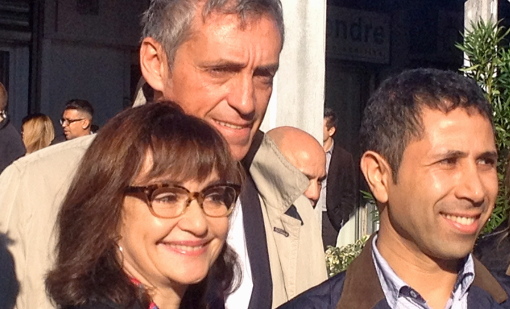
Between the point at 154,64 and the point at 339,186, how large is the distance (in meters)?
6.79

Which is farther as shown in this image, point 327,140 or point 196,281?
point 327,140

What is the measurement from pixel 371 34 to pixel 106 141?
10589 mm

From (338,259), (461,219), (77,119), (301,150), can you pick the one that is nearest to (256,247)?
(461,219)

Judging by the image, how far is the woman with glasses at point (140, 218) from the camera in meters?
2.54

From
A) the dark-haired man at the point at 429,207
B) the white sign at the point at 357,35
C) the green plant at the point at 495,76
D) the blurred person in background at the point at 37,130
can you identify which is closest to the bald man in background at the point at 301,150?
the green plant at the point at 495,76

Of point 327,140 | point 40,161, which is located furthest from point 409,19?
point 40,161

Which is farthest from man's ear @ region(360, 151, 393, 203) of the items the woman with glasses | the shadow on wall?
the shadow on wall

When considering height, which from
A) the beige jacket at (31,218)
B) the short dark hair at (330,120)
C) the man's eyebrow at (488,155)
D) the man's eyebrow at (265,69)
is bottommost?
the beige jacket at (31,218)

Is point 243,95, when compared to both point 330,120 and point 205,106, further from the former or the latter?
point 330,120

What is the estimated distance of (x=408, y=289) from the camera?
290 centimetres

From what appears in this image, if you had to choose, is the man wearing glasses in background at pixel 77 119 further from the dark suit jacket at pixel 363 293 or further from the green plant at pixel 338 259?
the dark suit jacket at pixel 363 293

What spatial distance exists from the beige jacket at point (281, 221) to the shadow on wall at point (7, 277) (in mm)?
925

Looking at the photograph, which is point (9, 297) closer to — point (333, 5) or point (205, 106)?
point (205, 106)

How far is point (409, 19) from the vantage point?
13.1m
